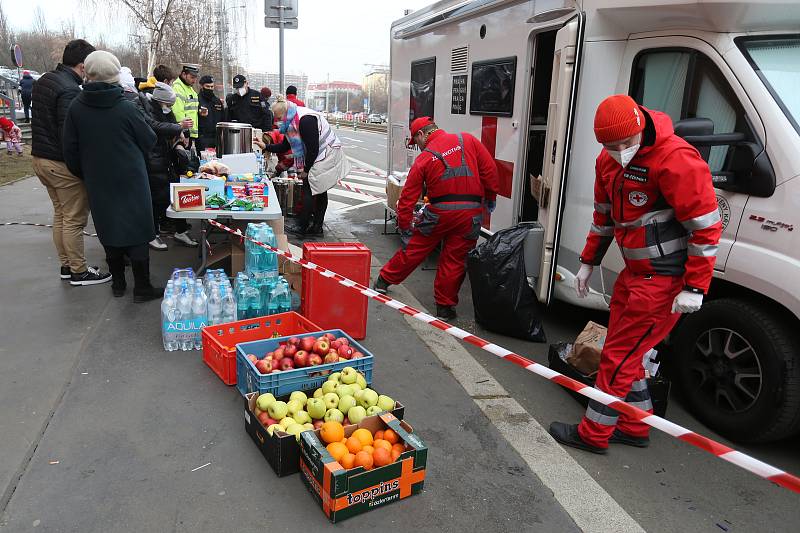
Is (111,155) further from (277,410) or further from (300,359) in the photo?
(277,410)

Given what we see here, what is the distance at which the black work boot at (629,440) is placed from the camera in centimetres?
349

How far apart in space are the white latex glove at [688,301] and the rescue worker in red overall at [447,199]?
2377mm

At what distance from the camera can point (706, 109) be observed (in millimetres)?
3666

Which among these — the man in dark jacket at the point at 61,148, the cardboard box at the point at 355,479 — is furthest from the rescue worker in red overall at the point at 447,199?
the man in dark jacket at the point at 61,148

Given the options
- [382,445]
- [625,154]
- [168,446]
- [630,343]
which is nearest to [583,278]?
[630,343]

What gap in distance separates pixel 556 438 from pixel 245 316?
2.66 metres

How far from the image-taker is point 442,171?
5.03 meters

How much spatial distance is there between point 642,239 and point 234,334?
9.27 ft

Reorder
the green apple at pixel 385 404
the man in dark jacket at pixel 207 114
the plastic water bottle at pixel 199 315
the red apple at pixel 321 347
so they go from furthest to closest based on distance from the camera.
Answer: the man in dark jacket at pixel 207 114 < the plastic water bottle at pixel 199 315 < the red apple at pixel 321 347 < the green apple at pixel 385 404

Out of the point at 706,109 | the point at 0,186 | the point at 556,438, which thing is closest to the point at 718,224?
the point at 706,109

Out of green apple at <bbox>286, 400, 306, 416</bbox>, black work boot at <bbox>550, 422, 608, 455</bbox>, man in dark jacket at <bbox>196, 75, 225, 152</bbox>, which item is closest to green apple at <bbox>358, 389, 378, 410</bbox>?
green apple at <bbox>286, 400, 306, 416</bbox>

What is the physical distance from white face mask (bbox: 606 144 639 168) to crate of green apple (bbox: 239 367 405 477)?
1.78m

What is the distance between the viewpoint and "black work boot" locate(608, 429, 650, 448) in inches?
137

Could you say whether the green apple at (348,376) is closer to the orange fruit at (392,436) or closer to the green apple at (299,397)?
the green apple at (299,397)
